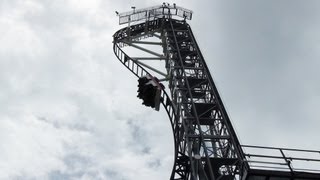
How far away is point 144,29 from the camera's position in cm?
4797

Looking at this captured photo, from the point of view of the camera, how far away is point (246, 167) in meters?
24.9

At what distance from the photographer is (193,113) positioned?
3544 centimetres

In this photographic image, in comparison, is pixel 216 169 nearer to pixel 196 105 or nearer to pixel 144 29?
pixel 196 105

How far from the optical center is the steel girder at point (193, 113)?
102ft

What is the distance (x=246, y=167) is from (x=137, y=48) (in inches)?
921

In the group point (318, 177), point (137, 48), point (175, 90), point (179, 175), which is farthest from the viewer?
point (137, 48)

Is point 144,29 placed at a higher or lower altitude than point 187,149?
higher

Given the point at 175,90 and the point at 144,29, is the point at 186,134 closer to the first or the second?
the point at 175,90

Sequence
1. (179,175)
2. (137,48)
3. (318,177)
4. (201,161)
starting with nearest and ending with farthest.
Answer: (318,177)
(201,161)
(179,175)
(137,48)

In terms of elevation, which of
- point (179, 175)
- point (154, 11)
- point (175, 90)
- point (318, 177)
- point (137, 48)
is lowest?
point (179, 175)

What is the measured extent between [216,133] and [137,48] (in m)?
14.6

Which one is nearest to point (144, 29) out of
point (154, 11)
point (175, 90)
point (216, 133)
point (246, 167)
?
point (154, 11)

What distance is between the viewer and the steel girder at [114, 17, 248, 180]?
3098 cm

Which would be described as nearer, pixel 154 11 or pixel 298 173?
pixel 298 173
